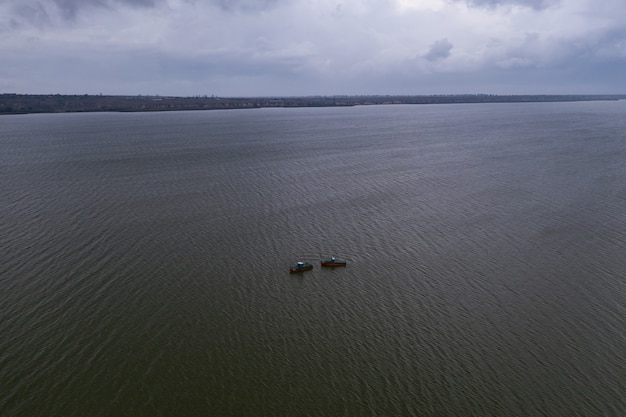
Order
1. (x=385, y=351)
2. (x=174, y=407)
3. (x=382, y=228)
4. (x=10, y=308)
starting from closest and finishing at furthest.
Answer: (x=174, y=407)
(x=385, y=351)
(x=10, y=308)
(x=382, y=228)

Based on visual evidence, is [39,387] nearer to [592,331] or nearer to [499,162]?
[592,331]

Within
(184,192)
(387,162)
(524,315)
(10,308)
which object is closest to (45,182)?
(184,192)

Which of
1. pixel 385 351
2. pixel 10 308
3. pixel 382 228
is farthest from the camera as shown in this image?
pixel 382 228

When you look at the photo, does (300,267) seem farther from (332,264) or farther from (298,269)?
(332,264)

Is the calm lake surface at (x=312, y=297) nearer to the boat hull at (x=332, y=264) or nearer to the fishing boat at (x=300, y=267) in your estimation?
the boat hull at (x=332, y=264)

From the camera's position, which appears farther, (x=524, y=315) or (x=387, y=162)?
(x=387, y=162)

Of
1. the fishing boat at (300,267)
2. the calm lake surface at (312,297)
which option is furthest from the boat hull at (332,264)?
the fishing boat at (300,267)

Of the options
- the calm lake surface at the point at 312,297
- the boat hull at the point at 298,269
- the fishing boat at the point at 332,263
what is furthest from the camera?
the fishing boat at the point at 332,263

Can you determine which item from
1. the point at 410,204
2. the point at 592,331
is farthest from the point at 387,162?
the point at 592,331
